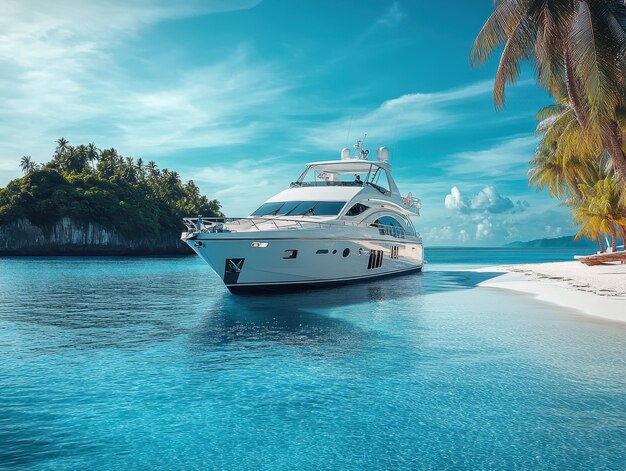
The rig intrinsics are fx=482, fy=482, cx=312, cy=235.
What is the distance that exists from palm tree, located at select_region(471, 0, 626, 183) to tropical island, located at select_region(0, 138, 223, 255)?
6944 cm

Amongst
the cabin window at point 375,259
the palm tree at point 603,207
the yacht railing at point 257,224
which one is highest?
the palm tree at point 603,207

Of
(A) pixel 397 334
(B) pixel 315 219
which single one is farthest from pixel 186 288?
(A) pixel 397 334

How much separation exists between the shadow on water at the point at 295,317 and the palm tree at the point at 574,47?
8868 millimetres

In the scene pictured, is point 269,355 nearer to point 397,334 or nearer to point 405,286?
point 397,334

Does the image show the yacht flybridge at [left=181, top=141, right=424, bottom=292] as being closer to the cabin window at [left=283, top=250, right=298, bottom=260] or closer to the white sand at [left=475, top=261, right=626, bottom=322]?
the cabin window at [left=283, top=250, right=298, bottom=260]

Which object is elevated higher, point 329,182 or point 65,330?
point 329,182

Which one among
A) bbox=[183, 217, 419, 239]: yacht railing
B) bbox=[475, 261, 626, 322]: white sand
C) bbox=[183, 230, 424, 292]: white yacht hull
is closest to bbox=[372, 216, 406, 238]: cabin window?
bbox=[183, 230, 424, 292]: white yacht hull

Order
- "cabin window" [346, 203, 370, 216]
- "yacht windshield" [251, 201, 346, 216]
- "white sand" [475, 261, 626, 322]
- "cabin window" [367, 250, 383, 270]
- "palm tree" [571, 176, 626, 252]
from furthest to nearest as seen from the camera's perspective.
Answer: "palm tree" [571, 176, 626, 252]
"cabin window" [367, 250, 383, 270]
"cabin window" [346, 203, 370, 216]
"yacht windshield" [251, 201, 346, 216]
"white sand" [475, 261, 626, 322]

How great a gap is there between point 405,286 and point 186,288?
35.0ft

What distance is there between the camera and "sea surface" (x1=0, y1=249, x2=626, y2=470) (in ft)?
16.1

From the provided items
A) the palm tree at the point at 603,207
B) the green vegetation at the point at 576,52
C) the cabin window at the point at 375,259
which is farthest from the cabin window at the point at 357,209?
the palm tree at the point at 603,207

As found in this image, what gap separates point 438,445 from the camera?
509 centimetres

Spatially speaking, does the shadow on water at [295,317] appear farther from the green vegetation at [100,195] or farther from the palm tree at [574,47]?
the green vegetation at [100,195]

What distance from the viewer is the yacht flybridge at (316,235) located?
17031 millimetres
